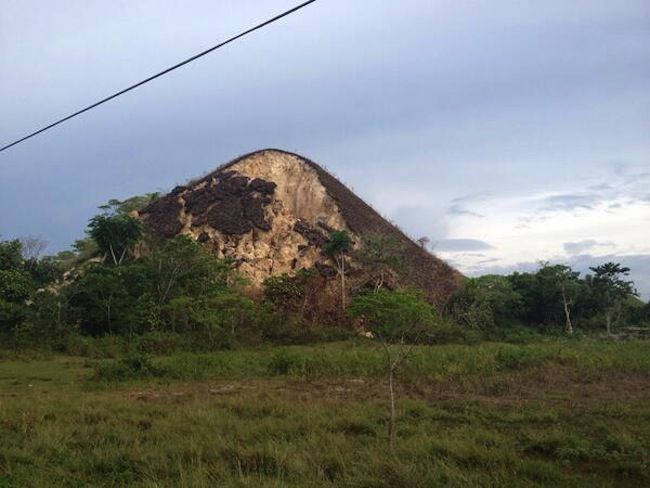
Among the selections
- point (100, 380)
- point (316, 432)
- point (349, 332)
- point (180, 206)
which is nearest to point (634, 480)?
point (316, 432)

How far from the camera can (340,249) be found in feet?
125

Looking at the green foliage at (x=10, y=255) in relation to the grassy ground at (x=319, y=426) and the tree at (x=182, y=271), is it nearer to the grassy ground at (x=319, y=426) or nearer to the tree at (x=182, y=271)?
the tree at (x=182, y=271)

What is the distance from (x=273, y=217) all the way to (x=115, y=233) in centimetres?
1148

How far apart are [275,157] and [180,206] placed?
9.50m

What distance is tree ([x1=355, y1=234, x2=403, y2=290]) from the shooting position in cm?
3819

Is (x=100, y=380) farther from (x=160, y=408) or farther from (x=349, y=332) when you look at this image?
(x=349, y=332)

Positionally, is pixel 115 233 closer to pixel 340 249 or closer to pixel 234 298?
pixel 234 298

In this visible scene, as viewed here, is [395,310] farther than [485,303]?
No

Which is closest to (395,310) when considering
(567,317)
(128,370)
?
(128,370)

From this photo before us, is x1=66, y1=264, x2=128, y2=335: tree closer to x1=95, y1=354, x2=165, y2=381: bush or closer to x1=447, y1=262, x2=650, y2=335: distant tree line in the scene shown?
x1=95, y1=354, x2=165, y2=381: bush

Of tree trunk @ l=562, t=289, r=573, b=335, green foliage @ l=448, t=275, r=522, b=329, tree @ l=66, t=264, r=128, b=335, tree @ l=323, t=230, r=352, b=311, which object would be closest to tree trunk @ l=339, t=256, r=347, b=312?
tree @ l=323, t=230, r=352, b=311

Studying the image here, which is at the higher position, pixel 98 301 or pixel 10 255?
pixel 10 255

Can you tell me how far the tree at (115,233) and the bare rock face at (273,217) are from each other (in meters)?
4.33

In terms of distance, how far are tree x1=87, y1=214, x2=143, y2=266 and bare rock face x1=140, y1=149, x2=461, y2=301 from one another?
4.33m
